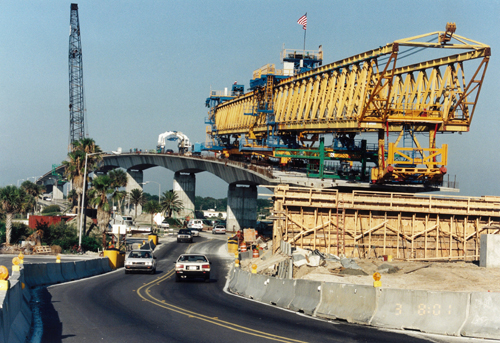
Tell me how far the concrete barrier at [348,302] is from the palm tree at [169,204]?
99.9 meters

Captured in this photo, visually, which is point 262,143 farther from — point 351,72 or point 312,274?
point 312,274

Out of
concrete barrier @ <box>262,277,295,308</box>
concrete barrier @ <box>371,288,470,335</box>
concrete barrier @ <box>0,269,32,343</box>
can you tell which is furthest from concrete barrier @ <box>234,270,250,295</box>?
concrete barrier @ <box>0,269,32,343</box>

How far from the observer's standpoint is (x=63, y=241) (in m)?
56.8

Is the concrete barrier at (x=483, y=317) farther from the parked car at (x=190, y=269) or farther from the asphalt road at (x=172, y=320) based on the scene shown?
the parked car at (x=190, y=269)

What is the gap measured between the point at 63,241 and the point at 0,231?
27.2ft

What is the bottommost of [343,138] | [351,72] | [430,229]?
[430,229]

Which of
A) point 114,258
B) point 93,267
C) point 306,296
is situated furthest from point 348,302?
point 114,258

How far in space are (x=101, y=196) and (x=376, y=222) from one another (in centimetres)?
3585

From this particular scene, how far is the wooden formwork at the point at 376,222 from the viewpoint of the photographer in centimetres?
3762

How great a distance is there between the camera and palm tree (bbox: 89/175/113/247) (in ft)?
206

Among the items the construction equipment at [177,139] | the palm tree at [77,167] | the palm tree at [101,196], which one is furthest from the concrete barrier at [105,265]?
the construction equipment at [177,139]

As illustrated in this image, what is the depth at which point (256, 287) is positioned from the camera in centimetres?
2214

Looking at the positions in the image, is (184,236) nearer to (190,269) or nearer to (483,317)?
(190,269)

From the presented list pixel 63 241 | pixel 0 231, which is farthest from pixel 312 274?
pixel 0 231
